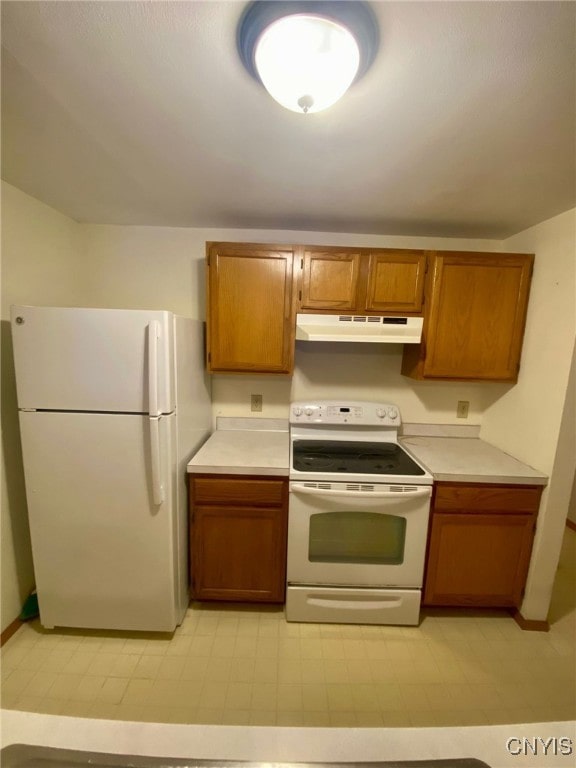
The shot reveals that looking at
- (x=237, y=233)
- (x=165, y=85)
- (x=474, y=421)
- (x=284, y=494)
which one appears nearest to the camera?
(x=165, y=85)

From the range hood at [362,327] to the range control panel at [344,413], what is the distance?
49 cm

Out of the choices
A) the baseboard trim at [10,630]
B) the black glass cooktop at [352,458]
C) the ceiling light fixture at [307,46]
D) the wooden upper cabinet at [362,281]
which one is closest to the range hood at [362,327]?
the wooden upper cabinet at [362,281]

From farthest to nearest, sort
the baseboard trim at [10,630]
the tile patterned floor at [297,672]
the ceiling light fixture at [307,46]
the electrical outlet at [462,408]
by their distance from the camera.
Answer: the electrical outlet at [462,408], the baseboard trim at [10,630], the tile patterned floor at [297,672], the ceiling light fixture at [307,46]

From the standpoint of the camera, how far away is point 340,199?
1657 mm

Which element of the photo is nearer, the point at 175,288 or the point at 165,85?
the point at 165,85

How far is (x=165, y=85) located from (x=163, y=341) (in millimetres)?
887

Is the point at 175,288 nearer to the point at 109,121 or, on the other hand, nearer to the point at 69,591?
the point at 109,121

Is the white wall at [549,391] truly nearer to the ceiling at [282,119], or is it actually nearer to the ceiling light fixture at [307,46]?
the ceiling at [282,119]

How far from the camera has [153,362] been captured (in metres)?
1.36

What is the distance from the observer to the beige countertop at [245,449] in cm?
168

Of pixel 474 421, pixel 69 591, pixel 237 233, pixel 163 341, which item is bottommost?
pixel 69 591

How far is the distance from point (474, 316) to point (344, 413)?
102 cm

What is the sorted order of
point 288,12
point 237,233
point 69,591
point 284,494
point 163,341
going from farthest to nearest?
1. point 237,233
2. point 284,494
3. point 69,591
4. point 163,341
5. point 288,12

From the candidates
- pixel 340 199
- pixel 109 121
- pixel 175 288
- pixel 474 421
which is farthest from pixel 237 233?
pixel 474 421
